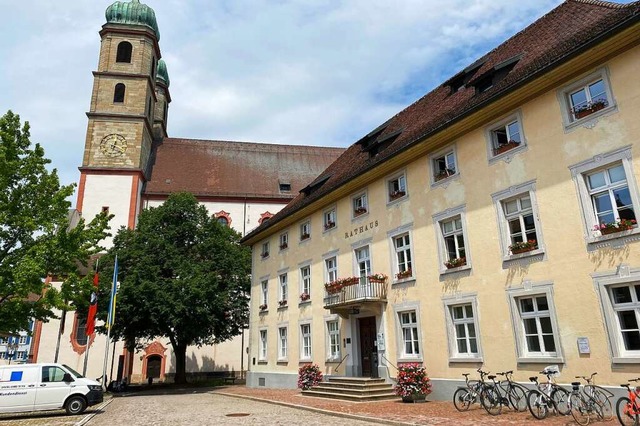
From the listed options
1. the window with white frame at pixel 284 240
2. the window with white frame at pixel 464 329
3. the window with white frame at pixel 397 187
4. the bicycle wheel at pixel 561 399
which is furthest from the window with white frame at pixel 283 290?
the bicycle wheel at pixel 561 399

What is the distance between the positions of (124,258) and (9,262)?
9.77 metres

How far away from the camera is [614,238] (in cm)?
1088

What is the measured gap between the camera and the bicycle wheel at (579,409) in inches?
376

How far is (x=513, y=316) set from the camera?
12.8 meters

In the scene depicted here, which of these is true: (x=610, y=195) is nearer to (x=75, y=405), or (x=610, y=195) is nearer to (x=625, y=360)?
(x=625, y=360)

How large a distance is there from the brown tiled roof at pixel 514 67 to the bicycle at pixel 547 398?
24.7ft

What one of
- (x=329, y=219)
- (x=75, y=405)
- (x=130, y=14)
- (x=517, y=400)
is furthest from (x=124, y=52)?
(x=517, y=400)

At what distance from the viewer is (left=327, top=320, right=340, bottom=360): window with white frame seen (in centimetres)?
2016

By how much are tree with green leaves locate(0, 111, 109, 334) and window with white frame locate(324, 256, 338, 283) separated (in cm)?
1013

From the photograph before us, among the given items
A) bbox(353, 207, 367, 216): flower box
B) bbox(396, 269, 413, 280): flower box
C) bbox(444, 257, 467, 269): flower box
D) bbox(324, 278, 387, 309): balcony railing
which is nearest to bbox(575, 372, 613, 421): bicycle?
bbox(444, 257, 467, 269): flower box

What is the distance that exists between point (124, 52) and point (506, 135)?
131 feet

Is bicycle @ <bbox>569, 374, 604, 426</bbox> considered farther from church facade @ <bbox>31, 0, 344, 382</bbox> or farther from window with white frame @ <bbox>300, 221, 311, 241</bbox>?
church facade @ <bbox>31, 0, 344, 382</bbox>

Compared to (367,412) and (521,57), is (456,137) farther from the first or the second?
(367,412)

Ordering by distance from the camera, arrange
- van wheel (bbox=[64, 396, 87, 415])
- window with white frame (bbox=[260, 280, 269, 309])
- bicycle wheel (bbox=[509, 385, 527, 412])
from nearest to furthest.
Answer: bicycle wheel (bbox=[509, 385, 527, 412]), van wheel (bbox=[64, 396, 87, 415]), window with white frame (bbox=[260, 280, 269, 309])
